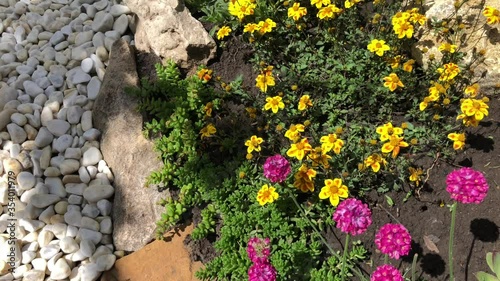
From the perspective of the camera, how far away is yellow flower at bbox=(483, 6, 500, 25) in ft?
9.97

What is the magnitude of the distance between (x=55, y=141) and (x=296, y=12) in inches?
76.7

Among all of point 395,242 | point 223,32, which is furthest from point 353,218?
point 223,32

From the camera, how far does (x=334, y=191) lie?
2846mm

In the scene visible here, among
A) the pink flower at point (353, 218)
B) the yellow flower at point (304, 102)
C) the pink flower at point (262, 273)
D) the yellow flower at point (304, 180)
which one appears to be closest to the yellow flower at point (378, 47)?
the yellow flower at point (304, 102)

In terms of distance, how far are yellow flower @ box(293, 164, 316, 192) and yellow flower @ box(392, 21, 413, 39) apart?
1.01 meters

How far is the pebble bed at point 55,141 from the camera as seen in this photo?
3432 millimetres

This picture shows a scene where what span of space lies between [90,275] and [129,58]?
5.12 ft

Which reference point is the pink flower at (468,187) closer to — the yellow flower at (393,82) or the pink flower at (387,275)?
the pink flower at (387,275)

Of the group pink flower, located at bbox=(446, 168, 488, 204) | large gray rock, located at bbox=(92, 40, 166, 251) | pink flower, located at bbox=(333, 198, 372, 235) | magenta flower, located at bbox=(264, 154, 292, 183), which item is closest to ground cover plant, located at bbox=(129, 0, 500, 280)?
magenta flower, located at bbox=(264, 154, 292, 183)

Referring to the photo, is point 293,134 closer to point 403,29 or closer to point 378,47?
point 378,47

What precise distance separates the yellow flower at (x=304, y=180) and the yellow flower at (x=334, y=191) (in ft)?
0.45

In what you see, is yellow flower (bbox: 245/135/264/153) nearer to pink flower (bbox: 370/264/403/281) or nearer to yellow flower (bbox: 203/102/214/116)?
yellow flower (bbox: 203/102/214/116)

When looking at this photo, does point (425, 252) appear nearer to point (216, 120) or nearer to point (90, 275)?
point (216, 120)

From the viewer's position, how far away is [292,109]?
345 centimetres
